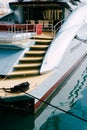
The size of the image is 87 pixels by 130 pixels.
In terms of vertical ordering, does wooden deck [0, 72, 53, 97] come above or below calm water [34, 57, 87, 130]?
above

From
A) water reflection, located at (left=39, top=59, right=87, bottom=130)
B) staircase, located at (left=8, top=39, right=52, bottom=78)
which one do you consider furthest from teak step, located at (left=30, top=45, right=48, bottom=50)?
water reflection, located at (left=39, top=59, right=87, bottom=130)

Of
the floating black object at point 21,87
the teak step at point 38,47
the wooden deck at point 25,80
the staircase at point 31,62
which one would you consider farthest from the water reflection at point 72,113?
the teak step at point 38,47

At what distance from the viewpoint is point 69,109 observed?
13.2 metres

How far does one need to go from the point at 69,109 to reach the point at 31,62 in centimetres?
265

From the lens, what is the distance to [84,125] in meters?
11.8

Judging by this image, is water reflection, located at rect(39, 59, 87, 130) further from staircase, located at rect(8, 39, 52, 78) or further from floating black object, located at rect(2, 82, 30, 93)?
staircase, located at rect(8, 39, 52, 78)

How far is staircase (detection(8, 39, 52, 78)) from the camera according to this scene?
12.1 m

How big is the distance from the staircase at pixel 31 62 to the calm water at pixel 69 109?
71.3 inches

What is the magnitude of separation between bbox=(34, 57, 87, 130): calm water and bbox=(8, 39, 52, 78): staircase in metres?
1.81

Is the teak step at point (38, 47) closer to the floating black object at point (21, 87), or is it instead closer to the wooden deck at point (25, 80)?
the wooden deck at point (25, 80)

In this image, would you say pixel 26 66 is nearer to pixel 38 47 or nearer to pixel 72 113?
pixel 38 47

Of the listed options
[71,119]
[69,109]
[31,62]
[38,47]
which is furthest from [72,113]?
[38,47]

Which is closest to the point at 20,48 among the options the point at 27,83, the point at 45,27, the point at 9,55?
the point at 9,55

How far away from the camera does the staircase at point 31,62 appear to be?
12.1m
